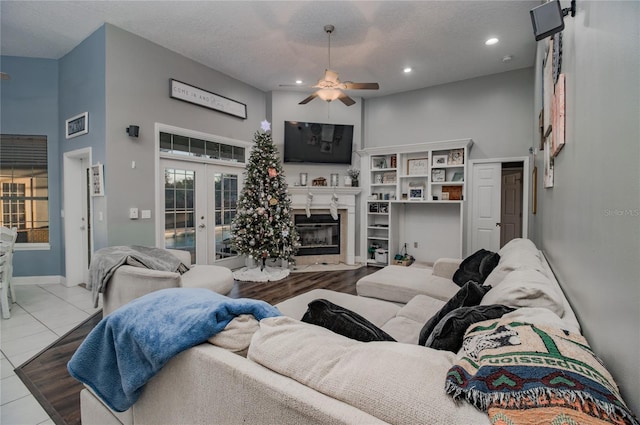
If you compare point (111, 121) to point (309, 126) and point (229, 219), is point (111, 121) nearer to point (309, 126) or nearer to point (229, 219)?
point (229, 219)

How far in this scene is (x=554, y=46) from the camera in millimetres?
1991

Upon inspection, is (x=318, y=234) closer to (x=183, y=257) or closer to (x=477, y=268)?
(x=183, y=257)

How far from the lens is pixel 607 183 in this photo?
3.16 ft

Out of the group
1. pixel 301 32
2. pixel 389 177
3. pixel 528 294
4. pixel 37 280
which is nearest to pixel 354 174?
pixel 389 177

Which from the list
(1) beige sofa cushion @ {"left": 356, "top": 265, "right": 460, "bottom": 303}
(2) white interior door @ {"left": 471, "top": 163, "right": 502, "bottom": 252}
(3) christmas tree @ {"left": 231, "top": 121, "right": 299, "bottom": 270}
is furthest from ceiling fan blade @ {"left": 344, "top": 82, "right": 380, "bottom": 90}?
(2) white interior door @ {"left": 471, "top": 163, "right": 502, "bottom": 252}

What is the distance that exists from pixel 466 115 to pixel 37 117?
6.80 meters

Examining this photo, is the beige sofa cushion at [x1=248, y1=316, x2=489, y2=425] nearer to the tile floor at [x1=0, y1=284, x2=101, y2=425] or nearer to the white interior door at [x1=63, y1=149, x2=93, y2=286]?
the tile floor at [x1=0, y1=284, x2=101, y2=425]

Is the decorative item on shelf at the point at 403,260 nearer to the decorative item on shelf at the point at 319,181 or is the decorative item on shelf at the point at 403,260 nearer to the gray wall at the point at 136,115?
the decorative item on shelf at the point at 319,181

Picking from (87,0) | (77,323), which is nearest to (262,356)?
(77,323)

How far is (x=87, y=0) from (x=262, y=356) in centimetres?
419

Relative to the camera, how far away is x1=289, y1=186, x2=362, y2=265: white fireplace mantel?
5.90m

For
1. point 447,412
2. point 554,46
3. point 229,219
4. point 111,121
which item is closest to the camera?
point 447,412

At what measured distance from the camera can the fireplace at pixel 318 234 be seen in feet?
19.8

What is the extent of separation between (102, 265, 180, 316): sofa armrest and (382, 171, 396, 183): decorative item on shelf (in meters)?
4.52
